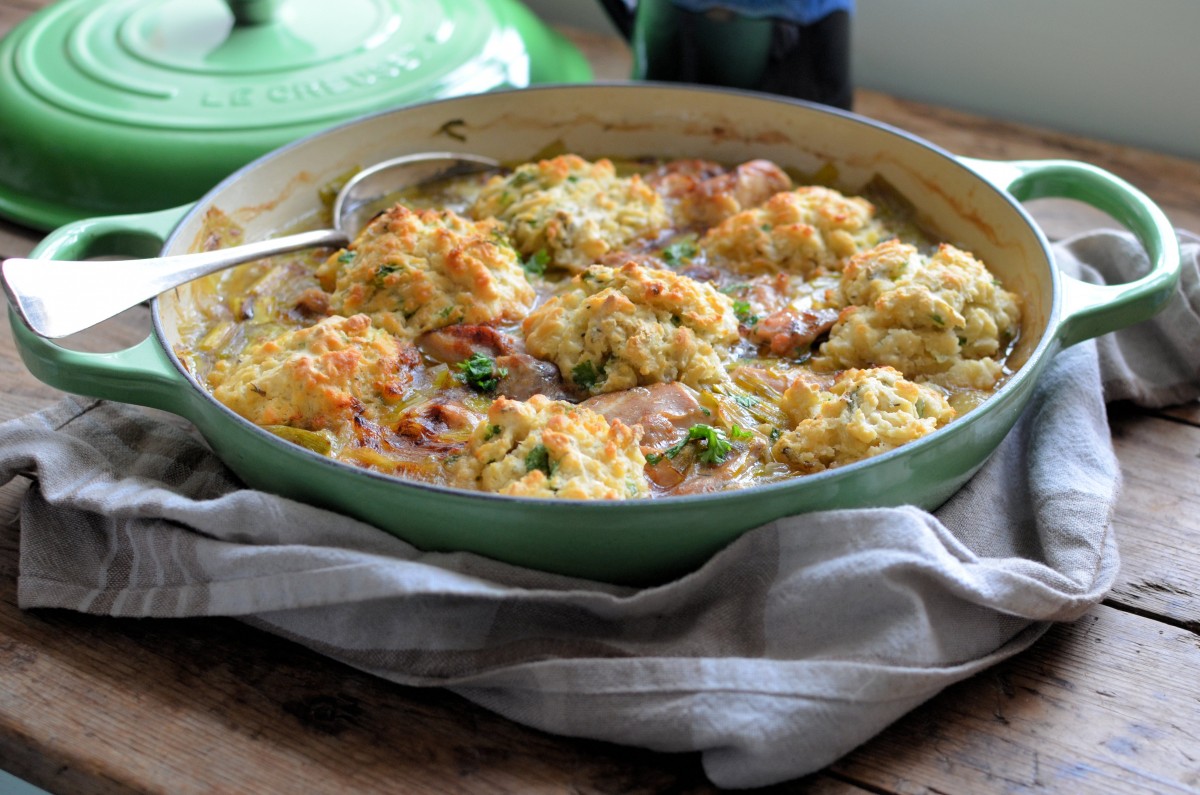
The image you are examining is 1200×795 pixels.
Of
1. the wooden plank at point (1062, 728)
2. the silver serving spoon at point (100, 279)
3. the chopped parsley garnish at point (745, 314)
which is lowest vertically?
the wooden plank at point (1062, 728)

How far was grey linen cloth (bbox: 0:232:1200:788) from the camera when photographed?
1.69 metres

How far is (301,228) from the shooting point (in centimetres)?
291

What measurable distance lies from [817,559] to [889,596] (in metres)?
0.12

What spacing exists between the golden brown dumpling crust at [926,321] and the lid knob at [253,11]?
6.23ft

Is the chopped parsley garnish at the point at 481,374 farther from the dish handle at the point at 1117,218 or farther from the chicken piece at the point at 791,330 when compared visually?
the dish handle at the point at 1117,218

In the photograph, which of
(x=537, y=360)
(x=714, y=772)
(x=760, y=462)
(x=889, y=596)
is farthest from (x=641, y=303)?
(x=714, y=772)

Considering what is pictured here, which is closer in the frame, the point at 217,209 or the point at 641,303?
the point at 641,303

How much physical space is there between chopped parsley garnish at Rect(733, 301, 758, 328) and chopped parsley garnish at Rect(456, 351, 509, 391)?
1.76 feet

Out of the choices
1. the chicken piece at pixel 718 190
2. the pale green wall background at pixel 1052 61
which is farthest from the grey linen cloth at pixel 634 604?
the pale green wall background at pixel 1052 61

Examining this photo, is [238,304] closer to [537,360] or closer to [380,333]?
[380,333]

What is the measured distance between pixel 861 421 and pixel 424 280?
38.2 inches

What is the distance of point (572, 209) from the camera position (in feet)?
9.05

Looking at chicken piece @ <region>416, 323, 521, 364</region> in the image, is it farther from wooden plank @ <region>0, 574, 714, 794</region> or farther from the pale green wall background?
the pale green wall background

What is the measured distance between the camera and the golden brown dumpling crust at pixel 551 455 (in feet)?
6.09
